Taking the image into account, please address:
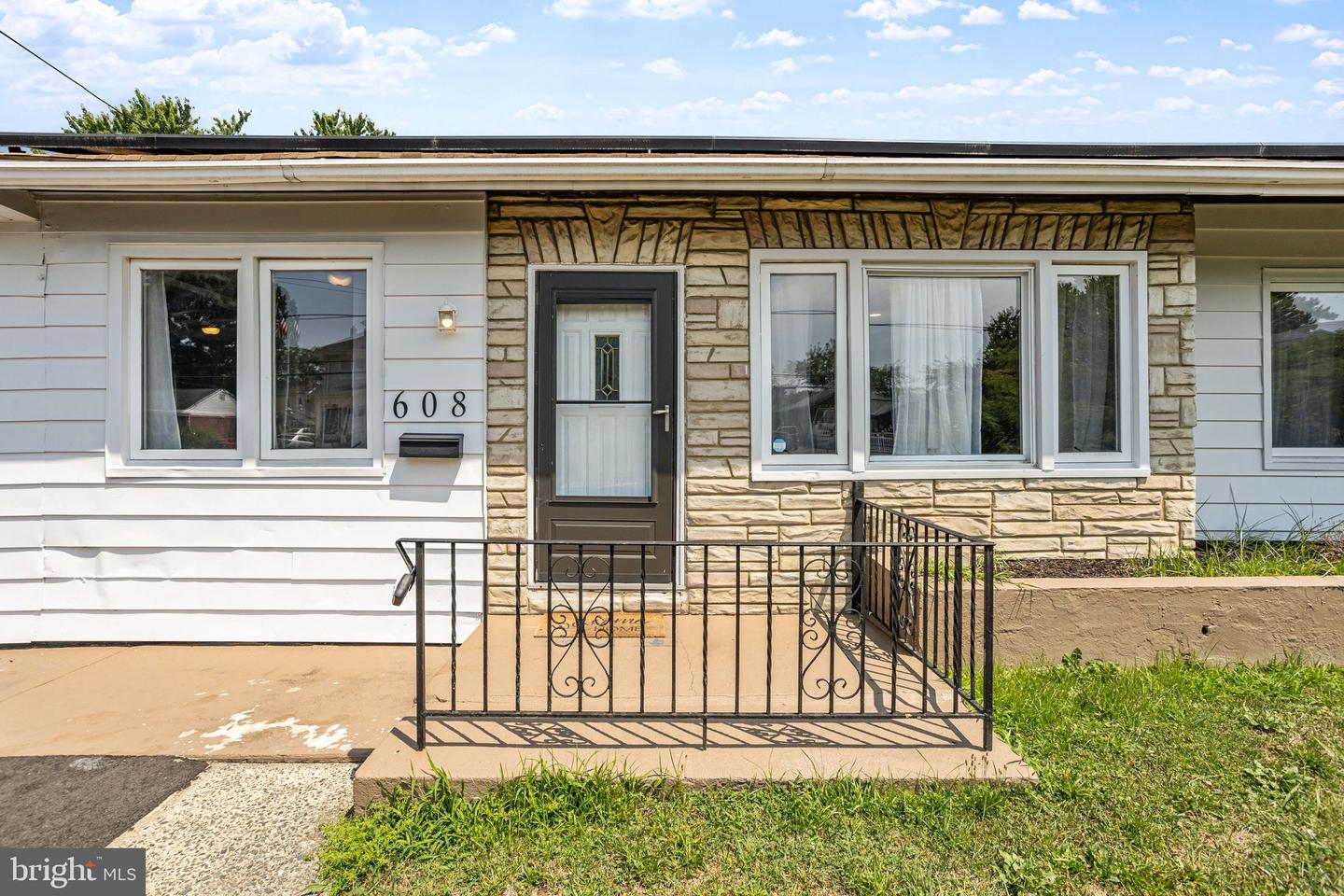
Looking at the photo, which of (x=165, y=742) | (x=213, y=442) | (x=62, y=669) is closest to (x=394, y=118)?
(x=213, y=442)

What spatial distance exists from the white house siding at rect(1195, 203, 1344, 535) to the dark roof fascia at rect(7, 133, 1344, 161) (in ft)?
2.32

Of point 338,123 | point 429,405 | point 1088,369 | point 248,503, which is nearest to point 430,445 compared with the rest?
point 429,405

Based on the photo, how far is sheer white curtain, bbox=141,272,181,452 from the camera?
155 inches

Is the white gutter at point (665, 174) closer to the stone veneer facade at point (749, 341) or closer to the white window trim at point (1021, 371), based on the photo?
the stone veneer facade at point (749, 341)

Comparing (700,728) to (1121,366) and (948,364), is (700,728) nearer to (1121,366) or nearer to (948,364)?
(948,364)

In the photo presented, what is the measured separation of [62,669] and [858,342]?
4.78m

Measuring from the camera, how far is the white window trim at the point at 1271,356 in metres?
4.60

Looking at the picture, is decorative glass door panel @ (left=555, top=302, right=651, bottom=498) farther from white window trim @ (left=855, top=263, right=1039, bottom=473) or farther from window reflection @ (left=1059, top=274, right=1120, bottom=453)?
window reflection @ (left=1059, top=274, right=1120, bottom=453)

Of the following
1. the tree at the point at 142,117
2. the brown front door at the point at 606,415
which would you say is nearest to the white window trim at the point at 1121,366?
the brown front door at the point at 606,415

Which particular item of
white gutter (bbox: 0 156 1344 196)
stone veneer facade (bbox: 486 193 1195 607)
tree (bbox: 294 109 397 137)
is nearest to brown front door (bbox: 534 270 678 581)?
stone veneer facade (bbox: 486 193 1195 607)

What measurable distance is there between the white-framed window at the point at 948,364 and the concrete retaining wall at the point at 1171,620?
96 cm

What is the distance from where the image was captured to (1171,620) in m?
3.23

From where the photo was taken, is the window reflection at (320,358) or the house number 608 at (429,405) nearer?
the house number 608 at (429,405)

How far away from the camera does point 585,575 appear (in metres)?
3.88
